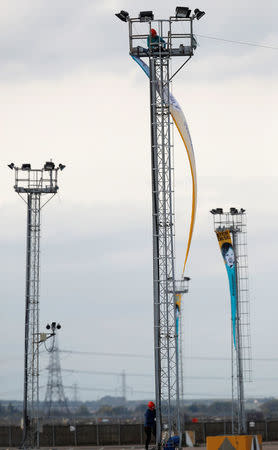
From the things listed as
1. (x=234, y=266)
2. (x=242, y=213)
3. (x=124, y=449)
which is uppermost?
(x=242, y=213)

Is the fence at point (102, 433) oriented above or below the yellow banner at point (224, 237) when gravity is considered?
below

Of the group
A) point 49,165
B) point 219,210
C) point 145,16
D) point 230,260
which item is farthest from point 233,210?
point 145,16

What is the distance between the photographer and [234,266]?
4500 centimetres

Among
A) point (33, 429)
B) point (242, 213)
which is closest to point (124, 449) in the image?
point (33, 429)

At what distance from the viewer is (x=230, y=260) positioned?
148ft

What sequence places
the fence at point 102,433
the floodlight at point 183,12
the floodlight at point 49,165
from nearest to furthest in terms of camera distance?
the floodlight at point 183,12 → the floodlight at point 49,165 → the fence at point 102,433

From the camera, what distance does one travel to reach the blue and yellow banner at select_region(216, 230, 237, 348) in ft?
147

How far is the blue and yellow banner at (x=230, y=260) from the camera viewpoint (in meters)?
44.8

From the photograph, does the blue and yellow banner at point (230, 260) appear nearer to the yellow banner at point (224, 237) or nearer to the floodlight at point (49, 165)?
the yellow banner at point (224, 237)

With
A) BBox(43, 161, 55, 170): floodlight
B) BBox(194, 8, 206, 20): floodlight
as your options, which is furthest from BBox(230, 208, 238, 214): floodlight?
BBox(194, 8, 206, 20): floodlight

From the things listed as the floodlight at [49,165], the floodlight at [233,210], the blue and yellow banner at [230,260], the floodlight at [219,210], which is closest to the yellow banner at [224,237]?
the blue and yellow banner at [230,260]

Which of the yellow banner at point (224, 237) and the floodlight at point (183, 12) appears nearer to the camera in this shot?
the floodlight at point (183, 12)

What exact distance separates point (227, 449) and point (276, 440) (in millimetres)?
21696

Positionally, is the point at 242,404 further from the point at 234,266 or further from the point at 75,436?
the point at 75,436
